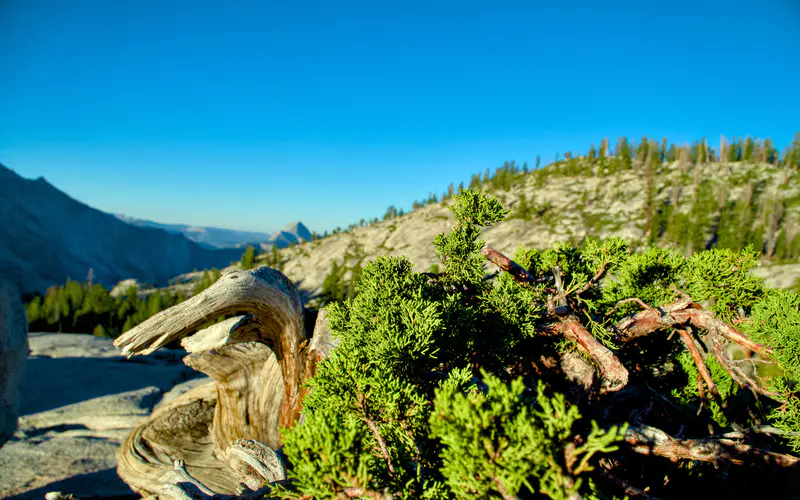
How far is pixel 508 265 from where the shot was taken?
939 centimetres

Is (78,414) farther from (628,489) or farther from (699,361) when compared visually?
(699,361)

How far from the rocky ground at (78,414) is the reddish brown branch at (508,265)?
18.6m

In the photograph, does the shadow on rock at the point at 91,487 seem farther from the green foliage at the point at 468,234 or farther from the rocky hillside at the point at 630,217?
the rocky hillside at the point at 630,217

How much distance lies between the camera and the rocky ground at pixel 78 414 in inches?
683

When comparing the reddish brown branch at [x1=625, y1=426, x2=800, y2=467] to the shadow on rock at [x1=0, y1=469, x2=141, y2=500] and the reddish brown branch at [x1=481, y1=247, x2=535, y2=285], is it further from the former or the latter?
the shadow on rock at [x1=0, y1=469, x2=141, y2=500]

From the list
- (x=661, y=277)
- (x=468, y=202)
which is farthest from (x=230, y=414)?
(x=661, y=277)

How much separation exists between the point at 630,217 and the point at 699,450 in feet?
503

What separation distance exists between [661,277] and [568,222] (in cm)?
13994

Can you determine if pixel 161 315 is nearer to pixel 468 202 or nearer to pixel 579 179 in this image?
pixel 468 202

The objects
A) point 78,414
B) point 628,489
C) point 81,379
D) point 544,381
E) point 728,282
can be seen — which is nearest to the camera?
point 628,489

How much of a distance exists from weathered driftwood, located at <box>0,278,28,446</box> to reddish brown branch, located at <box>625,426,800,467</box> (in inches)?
832

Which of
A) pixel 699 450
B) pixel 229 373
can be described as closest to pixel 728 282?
pixel 699 450

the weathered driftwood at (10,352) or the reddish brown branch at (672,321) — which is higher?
the reddish brown branch at (672,321)

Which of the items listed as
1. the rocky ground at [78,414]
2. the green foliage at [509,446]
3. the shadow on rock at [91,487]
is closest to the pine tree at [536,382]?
the green foliage at [509,446]
